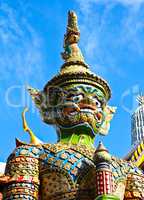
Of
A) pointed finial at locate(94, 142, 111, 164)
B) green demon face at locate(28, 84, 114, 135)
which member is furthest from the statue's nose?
pointed finial at locate(94, 142, 111, 164)

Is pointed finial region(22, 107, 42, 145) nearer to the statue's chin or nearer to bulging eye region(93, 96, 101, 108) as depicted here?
the statue's chin

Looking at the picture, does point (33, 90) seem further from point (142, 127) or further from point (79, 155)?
point (142, 127)

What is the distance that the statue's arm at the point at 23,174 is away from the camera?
21.6 feet

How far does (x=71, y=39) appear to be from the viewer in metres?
8.67

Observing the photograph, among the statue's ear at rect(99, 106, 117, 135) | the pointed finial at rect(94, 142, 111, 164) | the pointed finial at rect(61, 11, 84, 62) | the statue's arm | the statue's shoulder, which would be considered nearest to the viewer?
the pointed finial at rect(94, 142, 111, 164)

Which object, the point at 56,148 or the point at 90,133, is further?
the point at 90,133

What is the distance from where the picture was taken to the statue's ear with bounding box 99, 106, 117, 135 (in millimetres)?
7967

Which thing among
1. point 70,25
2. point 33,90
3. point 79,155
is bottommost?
point 79,155

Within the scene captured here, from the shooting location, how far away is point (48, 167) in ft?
22.6

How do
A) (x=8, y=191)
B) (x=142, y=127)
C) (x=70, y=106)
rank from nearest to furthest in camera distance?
1. (x=8, y=191)
2. (x=70, y=106)
3. (x=142, y=127)

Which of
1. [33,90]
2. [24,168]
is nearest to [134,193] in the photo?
[24,168]

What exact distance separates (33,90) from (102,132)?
125 centimetres

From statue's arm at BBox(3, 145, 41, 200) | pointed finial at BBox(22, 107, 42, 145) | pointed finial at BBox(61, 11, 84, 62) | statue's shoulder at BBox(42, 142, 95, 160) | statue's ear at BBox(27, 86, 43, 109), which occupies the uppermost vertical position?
pointed finial at BBox(61, 11, 84, 62)

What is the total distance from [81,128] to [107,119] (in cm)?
69
